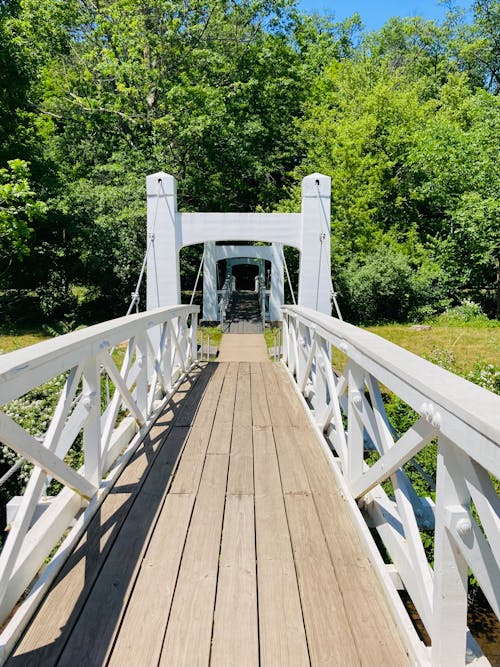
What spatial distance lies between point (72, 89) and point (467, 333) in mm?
15028

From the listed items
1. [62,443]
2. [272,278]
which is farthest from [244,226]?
[272,278]

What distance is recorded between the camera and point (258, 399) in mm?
5039

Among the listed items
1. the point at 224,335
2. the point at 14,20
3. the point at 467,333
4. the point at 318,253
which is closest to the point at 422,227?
the point at 467,333

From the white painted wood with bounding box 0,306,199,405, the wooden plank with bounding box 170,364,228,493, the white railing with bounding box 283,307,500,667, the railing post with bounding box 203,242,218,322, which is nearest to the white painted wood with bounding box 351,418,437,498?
the white railing with bounding box 283,307,500,667

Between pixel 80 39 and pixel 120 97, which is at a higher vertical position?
pixel 80 39

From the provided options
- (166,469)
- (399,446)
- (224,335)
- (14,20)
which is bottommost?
(224,335)

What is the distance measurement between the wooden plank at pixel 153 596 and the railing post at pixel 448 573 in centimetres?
86

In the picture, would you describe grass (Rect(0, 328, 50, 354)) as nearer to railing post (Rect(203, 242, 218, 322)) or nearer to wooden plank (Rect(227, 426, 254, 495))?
railing post (Rect(203, 242, 218, 322))

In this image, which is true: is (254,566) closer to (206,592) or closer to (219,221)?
(206,592)

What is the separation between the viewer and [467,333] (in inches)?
515

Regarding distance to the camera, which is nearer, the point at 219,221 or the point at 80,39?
the point at 219,221

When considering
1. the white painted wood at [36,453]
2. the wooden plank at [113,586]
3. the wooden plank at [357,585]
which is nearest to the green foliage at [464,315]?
the wooden plank at [357,585]

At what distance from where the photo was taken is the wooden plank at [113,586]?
1621 millimetres

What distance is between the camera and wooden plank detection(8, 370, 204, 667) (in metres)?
1.63
